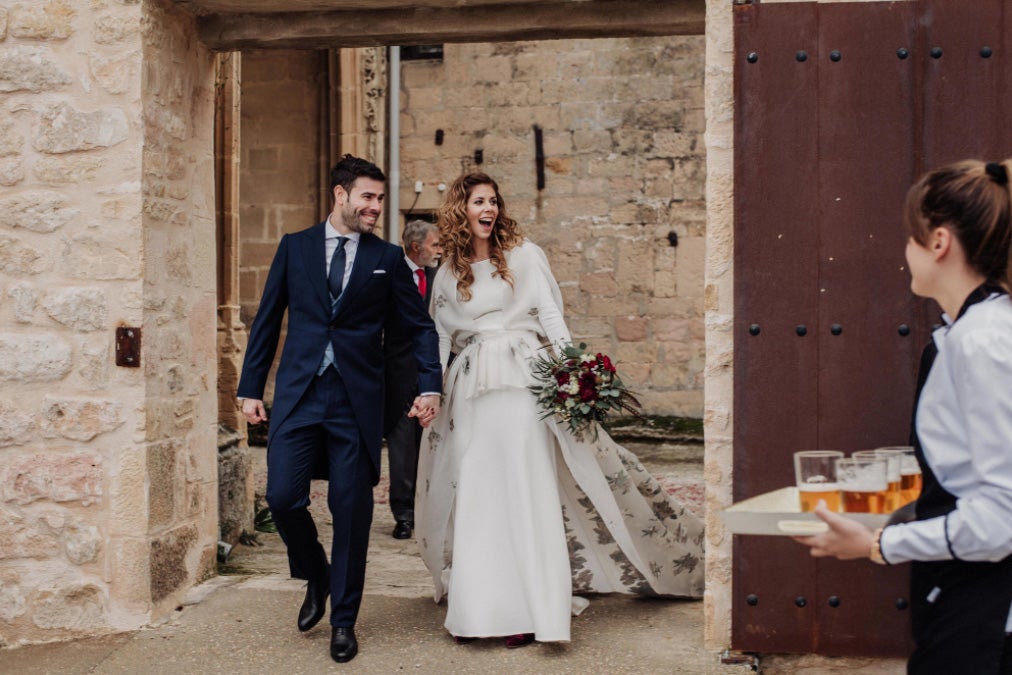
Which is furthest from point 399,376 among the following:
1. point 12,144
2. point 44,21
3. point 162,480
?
point 44,21

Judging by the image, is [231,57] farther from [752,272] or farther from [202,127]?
[752,272]

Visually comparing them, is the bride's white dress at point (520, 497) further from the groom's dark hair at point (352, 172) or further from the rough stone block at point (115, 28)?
the rough stone block at point (115, 28)

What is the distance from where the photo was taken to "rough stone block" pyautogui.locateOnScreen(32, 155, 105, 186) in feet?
15.9

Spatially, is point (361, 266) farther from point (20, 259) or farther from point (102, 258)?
point (20, 259)

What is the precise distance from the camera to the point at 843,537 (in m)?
2.24

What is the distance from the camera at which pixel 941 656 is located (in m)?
2.27

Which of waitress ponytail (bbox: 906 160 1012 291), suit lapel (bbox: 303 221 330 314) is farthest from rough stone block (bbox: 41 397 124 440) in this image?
waitress ponytail (bbox: 906 160 1012 291)

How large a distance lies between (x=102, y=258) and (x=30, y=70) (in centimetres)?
80

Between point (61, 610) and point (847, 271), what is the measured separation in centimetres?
329

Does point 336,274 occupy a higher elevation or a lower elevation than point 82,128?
lower

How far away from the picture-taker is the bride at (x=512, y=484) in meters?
4.58

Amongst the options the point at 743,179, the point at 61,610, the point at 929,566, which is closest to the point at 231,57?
the point at 61,610

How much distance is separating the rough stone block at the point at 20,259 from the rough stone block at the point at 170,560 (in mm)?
1174

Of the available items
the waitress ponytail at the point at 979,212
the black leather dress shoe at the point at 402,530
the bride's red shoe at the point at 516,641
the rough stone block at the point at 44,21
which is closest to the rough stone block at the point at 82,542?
the bride's red shoe at the point at 516,641
